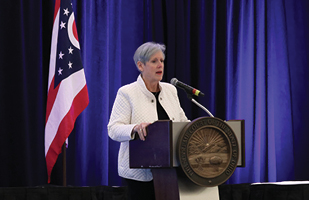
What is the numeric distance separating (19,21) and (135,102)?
2062 mm

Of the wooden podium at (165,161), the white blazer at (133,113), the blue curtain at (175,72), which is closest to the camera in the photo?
the wooden podium at (165,161)

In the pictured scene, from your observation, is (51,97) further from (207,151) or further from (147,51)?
(207,151)

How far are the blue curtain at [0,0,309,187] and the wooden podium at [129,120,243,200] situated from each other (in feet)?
6.73

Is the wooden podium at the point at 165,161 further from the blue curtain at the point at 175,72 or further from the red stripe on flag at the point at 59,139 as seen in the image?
the blue curtain at the point at 175,72

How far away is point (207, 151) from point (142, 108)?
0.53 m

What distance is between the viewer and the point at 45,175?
3836 millimetres

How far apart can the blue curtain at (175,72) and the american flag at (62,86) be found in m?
0.36

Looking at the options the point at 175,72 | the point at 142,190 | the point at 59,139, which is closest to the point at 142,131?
the point at 142,190

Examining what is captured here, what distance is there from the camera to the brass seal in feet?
5.90

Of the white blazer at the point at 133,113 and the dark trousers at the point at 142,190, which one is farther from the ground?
the white blazer at the point at 133,113

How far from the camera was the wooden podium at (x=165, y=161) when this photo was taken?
1.79 meters

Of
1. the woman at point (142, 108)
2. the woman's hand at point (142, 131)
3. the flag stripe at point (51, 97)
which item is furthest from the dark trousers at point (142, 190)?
the flag stripe at point (51, 97)

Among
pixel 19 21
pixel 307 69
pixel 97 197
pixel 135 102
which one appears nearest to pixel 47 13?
pixel 19 21

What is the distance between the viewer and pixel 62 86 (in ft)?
11.4
